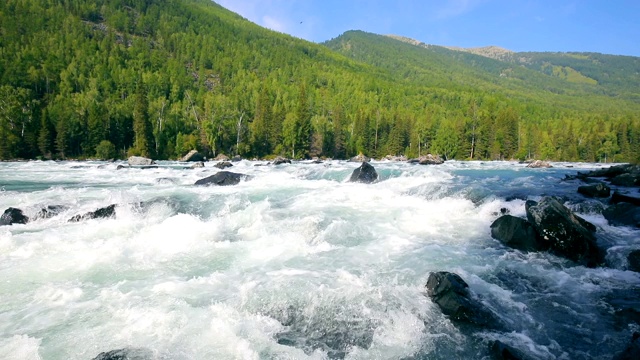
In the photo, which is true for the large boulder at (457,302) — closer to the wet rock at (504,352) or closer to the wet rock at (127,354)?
the wet rock at (504,352)

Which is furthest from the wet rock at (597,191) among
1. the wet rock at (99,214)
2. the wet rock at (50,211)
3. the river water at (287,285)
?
the wet rock at (50,211)

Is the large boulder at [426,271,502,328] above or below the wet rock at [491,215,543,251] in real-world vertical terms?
below

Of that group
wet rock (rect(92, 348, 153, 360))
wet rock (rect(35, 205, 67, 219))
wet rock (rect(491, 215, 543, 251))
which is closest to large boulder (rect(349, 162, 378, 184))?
wet rock (rect(491, 215, 543, 251))

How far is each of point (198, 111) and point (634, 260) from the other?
96.0m

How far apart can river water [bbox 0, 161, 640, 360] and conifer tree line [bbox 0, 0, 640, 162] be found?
2434 inches

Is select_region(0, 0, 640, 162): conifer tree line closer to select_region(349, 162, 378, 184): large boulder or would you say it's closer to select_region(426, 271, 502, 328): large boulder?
select_region(349, 162, 378, 184): large boulder

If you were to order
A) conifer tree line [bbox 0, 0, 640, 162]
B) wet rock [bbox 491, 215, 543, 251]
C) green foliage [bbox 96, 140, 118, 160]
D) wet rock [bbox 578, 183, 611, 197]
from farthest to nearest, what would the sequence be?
1. conifer tree line [bbox 0, 0, 640, 162]
2. green foliage [bbox 96, 140, 118, 160]
3. wet rock [bbox 578, 183, 611, 197]
4. wet rock [bbox 491, 215, 543, 251]

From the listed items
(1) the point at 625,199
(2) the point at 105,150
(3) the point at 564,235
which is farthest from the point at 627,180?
(2) the point at 105,150

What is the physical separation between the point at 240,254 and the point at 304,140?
235 ft

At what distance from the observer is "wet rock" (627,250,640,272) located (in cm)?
1014

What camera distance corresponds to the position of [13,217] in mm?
14484

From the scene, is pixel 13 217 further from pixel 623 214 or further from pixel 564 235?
pixel 623 214

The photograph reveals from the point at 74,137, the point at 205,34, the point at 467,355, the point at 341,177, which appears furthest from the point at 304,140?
the point at 205,34

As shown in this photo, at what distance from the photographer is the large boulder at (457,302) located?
7441mm
